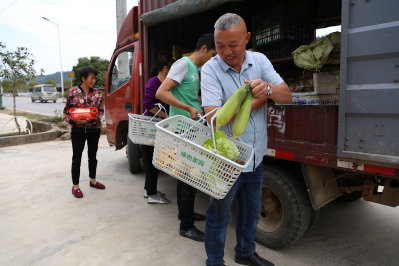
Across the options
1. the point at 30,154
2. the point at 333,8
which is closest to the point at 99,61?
the point at 30,154

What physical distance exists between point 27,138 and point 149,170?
640cm

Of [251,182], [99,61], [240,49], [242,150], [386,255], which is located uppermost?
[99,61]

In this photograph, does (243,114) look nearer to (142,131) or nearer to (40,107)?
(142,131)

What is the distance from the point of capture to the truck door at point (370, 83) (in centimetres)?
181

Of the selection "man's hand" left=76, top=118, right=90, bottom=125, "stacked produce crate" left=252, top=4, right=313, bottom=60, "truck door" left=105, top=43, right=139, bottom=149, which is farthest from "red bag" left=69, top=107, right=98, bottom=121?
"stacked produce crate" left=252, top=4, right=313, bottom=60

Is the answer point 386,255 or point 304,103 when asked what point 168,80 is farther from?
point 386,255

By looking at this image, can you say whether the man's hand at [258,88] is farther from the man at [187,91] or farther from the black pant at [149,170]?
the black pant at [149,170]

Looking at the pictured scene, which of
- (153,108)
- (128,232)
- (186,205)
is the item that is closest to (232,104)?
(186,205)

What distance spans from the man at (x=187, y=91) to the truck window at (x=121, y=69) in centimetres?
227

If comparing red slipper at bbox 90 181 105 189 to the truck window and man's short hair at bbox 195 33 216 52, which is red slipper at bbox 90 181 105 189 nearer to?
the truck window

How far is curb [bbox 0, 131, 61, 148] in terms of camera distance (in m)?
7.97

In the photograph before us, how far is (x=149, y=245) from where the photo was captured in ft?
9.46

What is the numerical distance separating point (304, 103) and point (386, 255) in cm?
170

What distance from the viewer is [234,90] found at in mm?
1984
